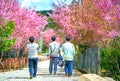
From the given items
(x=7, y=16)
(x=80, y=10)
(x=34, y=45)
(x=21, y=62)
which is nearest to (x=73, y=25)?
(x=80, y=10)

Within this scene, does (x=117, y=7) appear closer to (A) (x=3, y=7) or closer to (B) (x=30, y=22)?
(A) (x=3, y=7)

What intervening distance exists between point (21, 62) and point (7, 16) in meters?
11.9

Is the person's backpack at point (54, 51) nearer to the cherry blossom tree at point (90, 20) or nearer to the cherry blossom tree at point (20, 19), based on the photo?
the cherry blossom tree at point (90, 20)

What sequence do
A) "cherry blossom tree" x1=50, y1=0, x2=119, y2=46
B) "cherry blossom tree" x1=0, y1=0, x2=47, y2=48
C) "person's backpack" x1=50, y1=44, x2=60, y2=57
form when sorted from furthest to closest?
1. "cherry blossom tree" x1=0, y1=0, x2=47, y2=48
2. "person's backpack" x1=50, y1=44, x2=60, y2=57
3. "cherry blossom tree" x1=50, y1=0, x2=119, y2=46

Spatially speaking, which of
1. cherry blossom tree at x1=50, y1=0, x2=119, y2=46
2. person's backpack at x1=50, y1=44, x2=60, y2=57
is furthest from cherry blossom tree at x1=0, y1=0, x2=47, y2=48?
person's backpack at x1=50, y1=44, x2=60, y2=57

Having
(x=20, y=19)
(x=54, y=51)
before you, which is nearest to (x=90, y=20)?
(x=54, y=51)

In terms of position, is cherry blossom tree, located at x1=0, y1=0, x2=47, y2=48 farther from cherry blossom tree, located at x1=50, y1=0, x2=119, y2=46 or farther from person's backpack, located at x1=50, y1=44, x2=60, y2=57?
person's backpack, located at x1=50, y1=44, x2=60, y2=57

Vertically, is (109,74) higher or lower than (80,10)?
lower

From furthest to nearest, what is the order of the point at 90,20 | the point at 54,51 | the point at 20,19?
the point at 20,19 < the point at 90,20 < the point at 54,51

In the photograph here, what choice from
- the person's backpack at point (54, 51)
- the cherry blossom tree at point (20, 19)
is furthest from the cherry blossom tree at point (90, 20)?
the cherry blossom tree at point (20, 19)

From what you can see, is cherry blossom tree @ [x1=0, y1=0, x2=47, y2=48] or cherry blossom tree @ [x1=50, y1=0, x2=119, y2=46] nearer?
cherry blossom tree @ [x1=50, y1=0, x2=119, y2=46]

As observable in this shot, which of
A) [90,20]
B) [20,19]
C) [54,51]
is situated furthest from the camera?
[20,19]

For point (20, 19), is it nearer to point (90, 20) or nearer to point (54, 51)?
point (90, 20)

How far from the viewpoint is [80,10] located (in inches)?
1262
